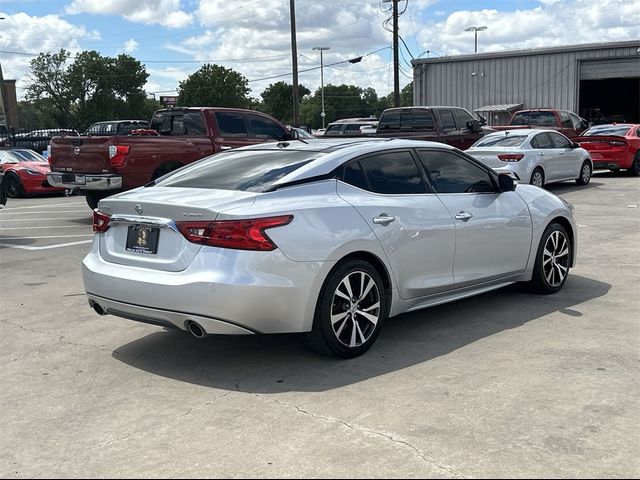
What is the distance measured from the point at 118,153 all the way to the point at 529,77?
98.2ft

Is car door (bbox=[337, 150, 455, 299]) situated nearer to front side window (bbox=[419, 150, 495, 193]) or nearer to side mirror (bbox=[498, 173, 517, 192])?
front side window (bbox=[419, 150, 495, 193])

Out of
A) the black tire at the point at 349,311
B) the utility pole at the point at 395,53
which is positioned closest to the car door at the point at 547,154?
the black tire at the point at 349,311

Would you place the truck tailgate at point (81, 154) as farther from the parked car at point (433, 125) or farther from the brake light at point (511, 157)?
the brake light at point (511, 157)

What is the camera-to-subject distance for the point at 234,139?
13.6 meters

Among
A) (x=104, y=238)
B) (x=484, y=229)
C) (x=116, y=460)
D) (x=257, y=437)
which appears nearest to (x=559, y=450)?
(x=257, y=437)

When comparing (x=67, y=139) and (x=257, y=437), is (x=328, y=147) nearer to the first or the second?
(x=257, y=437)

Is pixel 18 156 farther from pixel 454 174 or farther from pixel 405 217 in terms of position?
pixel 405 217

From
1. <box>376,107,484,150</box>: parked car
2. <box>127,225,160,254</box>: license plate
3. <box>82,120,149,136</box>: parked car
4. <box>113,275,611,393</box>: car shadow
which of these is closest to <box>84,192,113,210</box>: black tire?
<box>376,107,484,150</box>: parked car

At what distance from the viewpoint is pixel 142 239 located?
4.93 meters

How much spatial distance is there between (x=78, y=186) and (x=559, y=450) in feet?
34.0

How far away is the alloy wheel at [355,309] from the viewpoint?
4926 millimetres

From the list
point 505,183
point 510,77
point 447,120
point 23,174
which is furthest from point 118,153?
point 510,77

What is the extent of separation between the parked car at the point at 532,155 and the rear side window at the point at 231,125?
192 inches

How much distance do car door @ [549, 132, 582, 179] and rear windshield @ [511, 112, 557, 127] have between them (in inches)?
194
